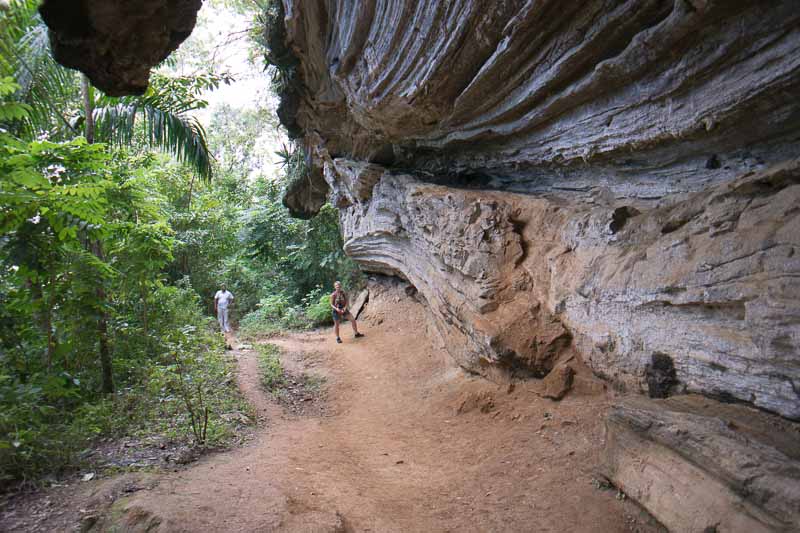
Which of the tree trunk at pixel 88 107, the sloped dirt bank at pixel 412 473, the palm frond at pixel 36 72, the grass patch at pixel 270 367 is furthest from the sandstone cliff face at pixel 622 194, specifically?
the palm frond at pixel 36 72

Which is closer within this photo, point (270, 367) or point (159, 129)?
point (159, 129)

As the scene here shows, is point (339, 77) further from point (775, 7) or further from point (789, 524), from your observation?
point (789, 524)

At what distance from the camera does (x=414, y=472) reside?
479 centimetres

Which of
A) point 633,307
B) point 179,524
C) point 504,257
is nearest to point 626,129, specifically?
point 633,307

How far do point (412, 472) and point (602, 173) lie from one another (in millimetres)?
4053

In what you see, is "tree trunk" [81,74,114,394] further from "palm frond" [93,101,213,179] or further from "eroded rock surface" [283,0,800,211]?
"eroded rock surface" [283,0,800,211]

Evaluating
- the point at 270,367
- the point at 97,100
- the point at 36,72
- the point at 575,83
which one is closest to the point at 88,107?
the point at 97,100

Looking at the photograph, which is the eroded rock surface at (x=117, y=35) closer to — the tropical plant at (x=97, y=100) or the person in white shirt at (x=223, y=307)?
the tropical plant at (x=97, y=100)

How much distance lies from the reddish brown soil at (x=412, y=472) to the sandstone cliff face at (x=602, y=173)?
2.19ft

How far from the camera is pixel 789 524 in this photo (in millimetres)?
2215

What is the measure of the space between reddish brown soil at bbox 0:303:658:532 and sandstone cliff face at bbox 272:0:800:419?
67 centimetres

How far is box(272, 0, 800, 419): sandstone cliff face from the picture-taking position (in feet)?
10.2

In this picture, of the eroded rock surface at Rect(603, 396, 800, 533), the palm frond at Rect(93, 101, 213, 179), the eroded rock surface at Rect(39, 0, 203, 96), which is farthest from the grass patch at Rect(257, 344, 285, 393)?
the eroded rock surface at Rect(603, 396, 800, 533)

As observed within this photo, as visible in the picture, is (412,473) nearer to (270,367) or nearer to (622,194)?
(622,194)
